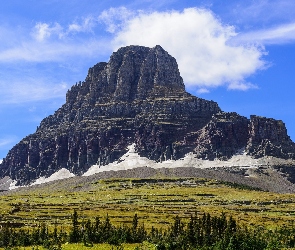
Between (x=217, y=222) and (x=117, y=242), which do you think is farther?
Result: (x=217, y=222)

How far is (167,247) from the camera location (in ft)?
311

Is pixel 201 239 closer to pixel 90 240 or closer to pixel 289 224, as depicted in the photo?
pixel 90 240

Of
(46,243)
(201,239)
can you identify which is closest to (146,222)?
(201,239)

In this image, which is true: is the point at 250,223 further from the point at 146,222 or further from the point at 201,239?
the point at 201,239

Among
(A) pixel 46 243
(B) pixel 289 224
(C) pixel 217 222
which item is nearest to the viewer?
(A) pixel 46 243

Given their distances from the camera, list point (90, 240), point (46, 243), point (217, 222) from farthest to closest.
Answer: point (217, 222) → point (90, 240) → point (46, 243)

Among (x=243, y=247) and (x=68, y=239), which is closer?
Answer: (x=243, y=247)

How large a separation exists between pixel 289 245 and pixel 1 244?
3050 inches

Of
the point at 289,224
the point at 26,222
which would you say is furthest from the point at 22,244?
the point at 289,224

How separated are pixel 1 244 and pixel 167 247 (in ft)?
160

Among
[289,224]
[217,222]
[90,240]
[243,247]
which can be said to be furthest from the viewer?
[289,224]

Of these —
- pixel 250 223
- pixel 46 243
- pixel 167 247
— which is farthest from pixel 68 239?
pixel 250 223

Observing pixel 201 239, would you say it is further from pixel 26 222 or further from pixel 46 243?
pixel 26 222

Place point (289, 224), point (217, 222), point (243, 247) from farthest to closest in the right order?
point (289, 224) < point (217, 222) < point (243, 247)
